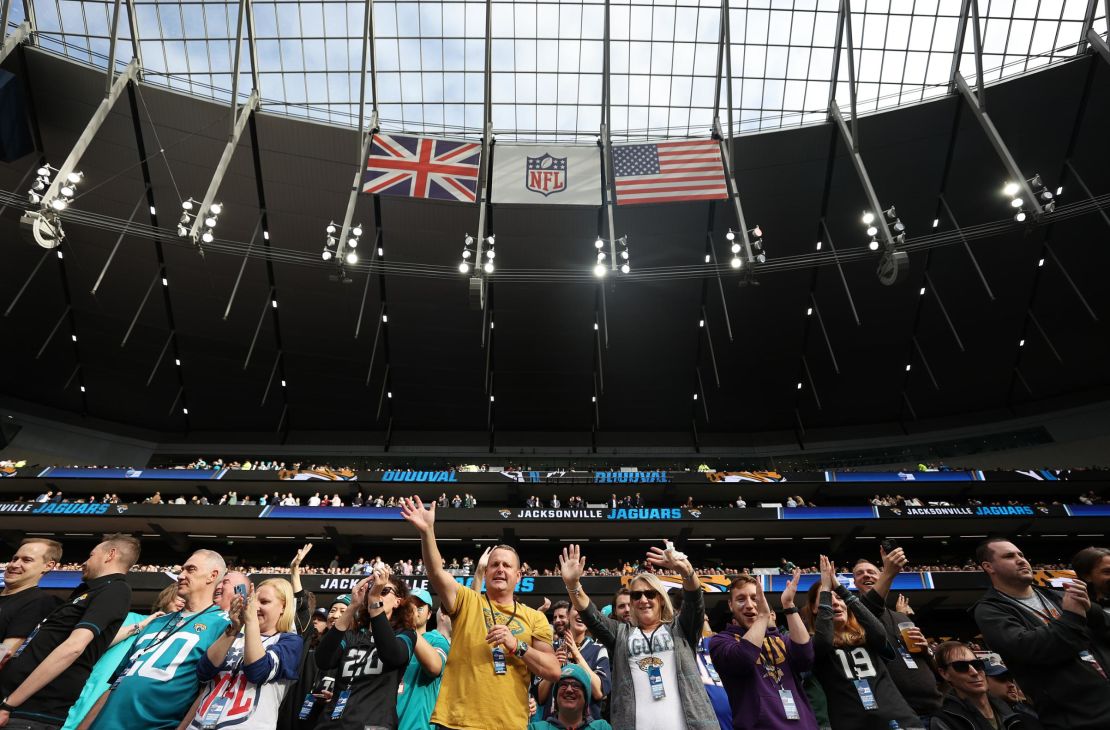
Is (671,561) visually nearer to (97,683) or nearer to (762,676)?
(762,676)

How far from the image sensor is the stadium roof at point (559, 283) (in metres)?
20.7

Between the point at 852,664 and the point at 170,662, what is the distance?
4507mm

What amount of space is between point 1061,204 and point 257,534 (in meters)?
31.5

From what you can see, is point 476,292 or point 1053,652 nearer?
point 1053,652

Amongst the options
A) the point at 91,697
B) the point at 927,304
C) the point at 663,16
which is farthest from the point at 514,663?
the point at 927,304

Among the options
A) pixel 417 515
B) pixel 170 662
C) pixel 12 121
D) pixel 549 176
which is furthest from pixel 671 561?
pixel 12 121

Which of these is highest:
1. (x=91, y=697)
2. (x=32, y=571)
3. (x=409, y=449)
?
(x=409, y=449)

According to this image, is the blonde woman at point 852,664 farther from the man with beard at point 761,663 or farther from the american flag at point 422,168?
the american flag at point 422,168

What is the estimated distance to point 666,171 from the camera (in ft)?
54.2

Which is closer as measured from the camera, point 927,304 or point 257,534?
point 257,534

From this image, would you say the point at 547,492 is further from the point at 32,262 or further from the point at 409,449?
the point at 32,262

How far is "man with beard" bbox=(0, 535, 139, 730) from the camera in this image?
11.1 feet

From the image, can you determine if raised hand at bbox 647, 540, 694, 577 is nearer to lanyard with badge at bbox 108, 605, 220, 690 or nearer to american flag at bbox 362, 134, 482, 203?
lanyard with badge at bbox 108, 605, 220, 690

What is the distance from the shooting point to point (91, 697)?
13.0ft
